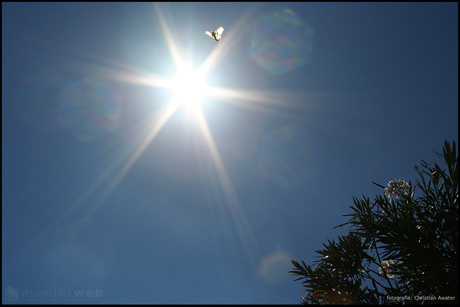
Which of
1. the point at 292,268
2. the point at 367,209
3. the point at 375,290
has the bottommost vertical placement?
the point at 375,290

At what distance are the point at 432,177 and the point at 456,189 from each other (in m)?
0.59

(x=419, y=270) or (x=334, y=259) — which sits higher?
(x=334, y=259)

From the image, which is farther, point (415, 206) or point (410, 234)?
point (415, 206)

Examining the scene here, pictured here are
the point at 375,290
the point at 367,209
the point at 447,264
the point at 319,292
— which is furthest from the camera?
the point at 367,209

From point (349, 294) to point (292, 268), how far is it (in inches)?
52.4

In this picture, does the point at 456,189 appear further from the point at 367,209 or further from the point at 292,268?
the point at 292,268

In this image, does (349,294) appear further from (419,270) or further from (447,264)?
(447,264)

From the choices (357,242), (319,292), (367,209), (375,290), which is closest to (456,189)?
(367,209)

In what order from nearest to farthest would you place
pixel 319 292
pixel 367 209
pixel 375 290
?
pixel 375 290 → pixel 319 292 → pixel 367 209

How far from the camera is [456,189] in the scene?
4301 millimetres

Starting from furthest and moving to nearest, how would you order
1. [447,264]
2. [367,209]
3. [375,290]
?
1. [367,209]
2. [375,290]
3. [447,264]

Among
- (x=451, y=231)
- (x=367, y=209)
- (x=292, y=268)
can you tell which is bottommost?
(x=451, y=231)

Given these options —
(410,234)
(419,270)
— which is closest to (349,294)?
(419,270)

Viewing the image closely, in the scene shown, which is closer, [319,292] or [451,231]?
[451,231]
